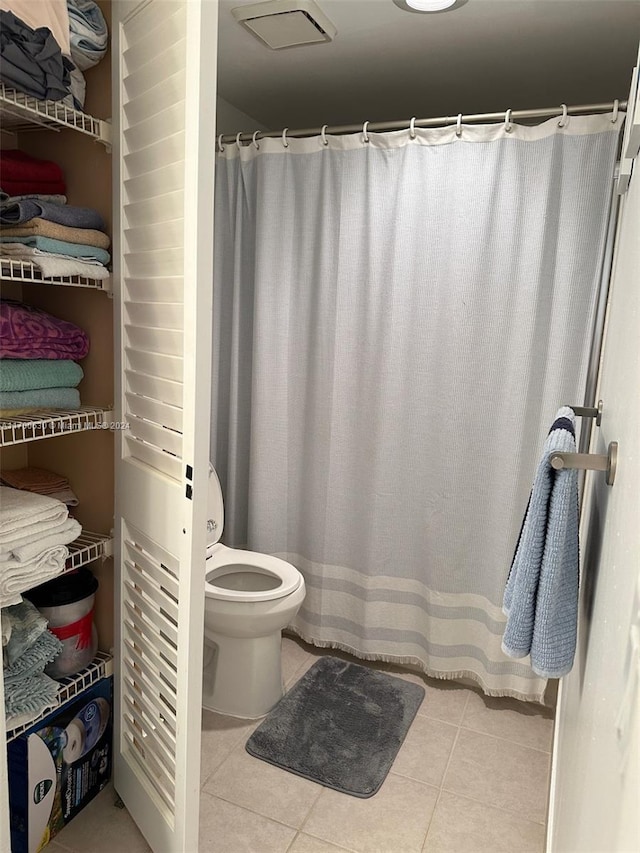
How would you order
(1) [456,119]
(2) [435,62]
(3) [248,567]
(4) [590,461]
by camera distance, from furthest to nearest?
(3) [248,567] < (2) [435,62] < (1) [456,119] < (4) [590,461]

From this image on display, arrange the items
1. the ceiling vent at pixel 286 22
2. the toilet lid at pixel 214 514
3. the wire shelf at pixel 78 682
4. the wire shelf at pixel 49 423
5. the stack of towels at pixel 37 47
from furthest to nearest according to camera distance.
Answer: the toilet lid at pixel 214 514
the ceiling vent at pixel 286 22
the wire shelf at pixel 78 682
the wire shelf at pixel 49 423
the stack of towels at pixel 37 47

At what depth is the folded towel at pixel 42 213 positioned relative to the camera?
1472 mm

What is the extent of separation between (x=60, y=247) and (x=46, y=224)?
6 cm

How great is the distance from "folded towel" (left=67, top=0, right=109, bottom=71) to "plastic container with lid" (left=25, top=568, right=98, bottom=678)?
131 centimetres

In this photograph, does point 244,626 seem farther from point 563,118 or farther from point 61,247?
point 563,118

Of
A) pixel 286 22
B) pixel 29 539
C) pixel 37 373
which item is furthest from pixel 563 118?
pixel 29 539

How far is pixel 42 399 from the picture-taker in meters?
1.59

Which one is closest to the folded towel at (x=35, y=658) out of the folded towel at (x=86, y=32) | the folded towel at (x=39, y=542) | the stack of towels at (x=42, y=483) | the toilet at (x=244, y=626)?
the folded towel at (x=39, y=542)

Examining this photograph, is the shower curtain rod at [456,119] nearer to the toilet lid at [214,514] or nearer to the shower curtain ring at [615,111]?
the shower curtain ring at [615,111]

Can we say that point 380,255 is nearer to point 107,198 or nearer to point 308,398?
point 308,398

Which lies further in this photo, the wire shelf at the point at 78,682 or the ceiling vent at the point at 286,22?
the ceiling vent at the point at 286,22

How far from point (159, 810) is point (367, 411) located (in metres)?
1.46

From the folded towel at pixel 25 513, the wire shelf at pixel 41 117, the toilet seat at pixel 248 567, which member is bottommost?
the toilet seat at pixel 248 567

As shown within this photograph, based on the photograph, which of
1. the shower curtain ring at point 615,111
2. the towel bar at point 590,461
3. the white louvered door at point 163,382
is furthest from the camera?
the shower curtain ring at point 615,111
